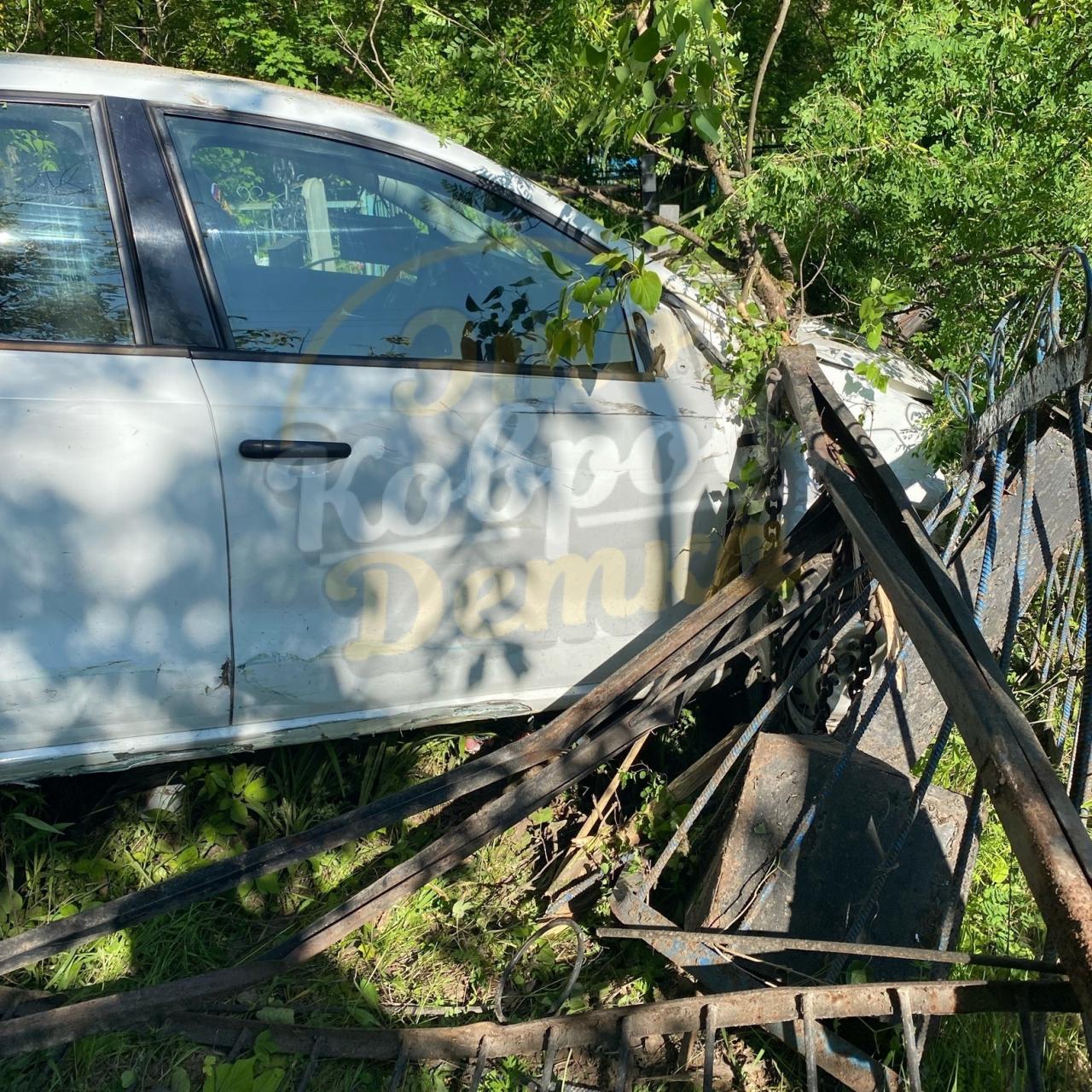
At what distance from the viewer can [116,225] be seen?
217 cm

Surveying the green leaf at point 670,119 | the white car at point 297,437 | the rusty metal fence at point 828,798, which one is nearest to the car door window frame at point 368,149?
the white car at point 297,437

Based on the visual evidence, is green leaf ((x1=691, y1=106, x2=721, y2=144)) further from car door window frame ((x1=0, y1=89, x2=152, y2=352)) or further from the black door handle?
car door window frame ((x1=0, y1=89, x2=152, y2=352))

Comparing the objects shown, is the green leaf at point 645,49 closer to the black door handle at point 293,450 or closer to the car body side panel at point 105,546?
the black door handle at point 293,450

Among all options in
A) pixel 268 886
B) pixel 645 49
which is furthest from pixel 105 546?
pixel 645 49

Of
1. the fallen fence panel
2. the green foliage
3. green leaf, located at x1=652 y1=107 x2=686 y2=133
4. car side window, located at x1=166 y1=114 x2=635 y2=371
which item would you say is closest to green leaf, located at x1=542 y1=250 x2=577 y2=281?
car side window, located at x1=166 y1=114 x2=635 y2=371

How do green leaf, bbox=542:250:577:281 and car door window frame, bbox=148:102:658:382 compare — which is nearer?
car door window frame, bbox=148:102:658:382

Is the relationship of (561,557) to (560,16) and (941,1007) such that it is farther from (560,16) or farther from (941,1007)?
(560,16)

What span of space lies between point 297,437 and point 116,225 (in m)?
0.61

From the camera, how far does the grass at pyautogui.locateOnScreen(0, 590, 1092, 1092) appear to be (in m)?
2.14

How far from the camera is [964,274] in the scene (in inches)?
121

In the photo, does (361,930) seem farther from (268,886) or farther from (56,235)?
(56,235)

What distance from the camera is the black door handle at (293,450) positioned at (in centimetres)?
217

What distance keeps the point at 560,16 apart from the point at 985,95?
1555mm

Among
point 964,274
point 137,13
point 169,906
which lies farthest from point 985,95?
point 137,13
